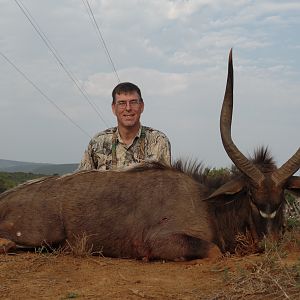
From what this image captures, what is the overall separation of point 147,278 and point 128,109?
133 inches

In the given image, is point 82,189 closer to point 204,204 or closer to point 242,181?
point 204,204

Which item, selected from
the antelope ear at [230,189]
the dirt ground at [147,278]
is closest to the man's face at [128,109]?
the antelope ear at [230,189]

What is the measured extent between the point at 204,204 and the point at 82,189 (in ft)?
4.45

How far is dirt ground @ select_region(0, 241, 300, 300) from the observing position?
364 centimetres

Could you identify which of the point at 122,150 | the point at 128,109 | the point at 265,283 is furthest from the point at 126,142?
the point at 265,283

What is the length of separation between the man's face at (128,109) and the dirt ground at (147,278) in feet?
7.74

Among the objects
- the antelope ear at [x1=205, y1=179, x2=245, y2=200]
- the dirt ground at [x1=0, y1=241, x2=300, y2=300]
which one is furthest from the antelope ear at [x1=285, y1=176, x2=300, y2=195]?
the dirt ground at [x1=0, y1=241, x2=300, y2=300]

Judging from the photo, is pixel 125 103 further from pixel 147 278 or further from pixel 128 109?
pixel 147 278

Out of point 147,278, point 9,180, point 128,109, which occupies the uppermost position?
point 128,109

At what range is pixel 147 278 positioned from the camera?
4520 mm

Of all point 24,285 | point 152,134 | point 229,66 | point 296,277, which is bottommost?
point 24,285

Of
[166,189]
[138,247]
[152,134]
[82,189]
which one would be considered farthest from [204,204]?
[152,134]

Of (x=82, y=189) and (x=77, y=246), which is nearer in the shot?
(x=77, y=246)

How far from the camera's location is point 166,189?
6.09m
